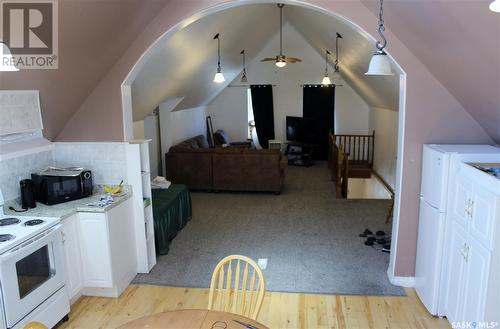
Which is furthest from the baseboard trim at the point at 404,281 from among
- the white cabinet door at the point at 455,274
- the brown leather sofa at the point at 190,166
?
the brown leather sofa at the point at 190,166

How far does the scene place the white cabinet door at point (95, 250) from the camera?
3281 mm

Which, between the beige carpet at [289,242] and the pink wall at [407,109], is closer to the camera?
the pink wall at [407,109]

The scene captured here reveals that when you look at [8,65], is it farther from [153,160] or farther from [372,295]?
[153,160]

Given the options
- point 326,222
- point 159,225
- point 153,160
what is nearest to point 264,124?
point 153,160

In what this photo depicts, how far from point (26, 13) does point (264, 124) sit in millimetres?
8588

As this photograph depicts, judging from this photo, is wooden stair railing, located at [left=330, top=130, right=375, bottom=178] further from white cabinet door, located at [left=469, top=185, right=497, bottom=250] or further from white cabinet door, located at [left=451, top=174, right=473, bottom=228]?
white cabinet door, located at [left=469, top=185, right=497, bottom=250]

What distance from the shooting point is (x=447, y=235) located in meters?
2.99

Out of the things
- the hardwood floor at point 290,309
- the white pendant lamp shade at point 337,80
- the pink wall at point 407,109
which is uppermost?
the white pendant lamp shade at point 337,80

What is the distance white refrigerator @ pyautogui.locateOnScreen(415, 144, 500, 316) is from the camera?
292 centimetres

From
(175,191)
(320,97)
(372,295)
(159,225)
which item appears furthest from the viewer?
(320,97)

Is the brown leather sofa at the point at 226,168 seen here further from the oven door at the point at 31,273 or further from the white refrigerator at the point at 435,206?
the oven door at the point at 31,273

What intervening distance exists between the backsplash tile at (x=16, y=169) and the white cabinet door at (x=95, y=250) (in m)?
0.67

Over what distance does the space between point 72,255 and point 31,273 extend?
54 centimetres

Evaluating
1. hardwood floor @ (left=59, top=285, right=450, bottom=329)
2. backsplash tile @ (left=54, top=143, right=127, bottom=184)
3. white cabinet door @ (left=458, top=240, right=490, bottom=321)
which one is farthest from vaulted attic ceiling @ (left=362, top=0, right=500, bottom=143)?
backsplash tile @ (left=54, top=143, right=127, bottom=184)
